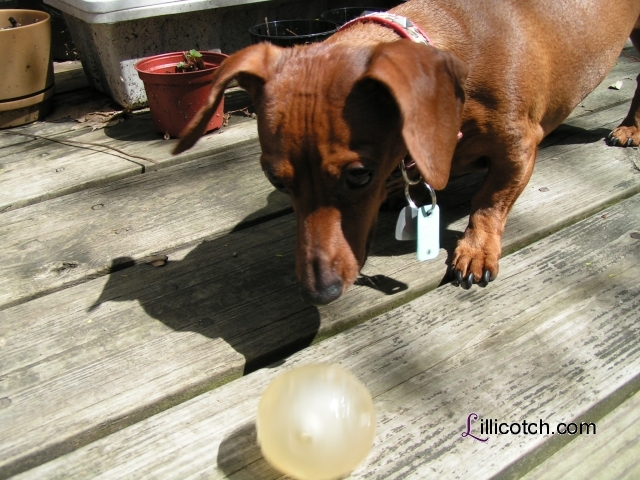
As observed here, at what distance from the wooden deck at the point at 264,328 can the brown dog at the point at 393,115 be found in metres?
0.19

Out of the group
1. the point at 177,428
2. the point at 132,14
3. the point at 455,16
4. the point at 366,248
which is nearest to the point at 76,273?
the point at 177,428

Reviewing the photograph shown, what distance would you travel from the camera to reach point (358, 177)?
5.08ft

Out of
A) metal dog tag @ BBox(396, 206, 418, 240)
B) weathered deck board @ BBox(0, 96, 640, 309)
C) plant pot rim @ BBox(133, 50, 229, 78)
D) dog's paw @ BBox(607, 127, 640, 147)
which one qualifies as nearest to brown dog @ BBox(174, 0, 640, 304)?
metal dog tag @ BBox(396, 206, 418, 240)

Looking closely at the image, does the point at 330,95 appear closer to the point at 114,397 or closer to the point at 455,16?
the point at 455,16

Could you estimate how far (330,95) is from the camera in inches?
59.2

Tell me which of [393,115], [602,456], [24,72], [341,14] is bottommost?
[602,456]

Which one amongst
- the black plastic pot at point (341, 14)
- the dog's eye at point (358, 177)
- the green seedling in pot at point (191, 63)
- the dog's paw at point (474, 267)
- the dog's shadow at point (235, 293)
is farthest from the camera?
the black plastic pot at point (341, 14)

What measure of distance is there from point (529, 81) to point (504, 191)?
37cm

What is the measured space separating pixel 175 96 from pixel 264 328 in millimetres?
1605

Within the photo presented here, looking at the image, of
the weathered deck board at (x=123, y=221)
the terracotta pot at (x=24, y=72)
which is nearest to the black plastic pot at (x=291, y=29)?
the weathered deck board at (x=123, y=221)

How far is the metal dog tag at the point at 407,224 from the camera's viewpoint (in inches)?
75.4

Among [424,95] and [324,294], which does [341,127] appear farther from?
[324,294]

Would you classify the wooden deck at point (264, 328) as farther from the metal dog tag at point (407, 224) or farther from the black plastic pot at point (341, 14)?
the black plastic pot at point (341, 14)

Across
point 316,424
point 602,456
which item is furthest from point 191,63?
point 602,456
